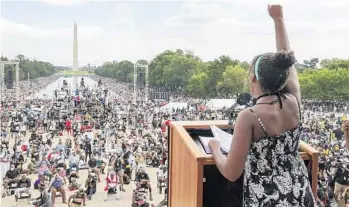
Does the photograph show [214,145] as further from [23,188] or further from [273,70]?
[23,188]

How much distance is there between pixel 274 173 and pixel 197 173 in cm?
14

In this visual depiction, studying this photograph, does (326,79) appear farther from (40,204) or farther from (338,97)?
(40,204)

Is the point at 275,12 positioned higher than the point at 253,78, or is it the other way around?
the point at 275,12

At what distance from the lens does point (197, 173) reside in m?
0.83

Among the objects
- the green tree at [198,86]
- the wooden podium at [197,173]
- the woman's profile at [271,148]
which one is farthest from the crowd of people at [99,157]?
the green tree at [198,86]

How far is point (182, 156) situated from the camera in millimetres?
970

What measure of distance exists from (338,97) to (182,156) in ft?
71.0

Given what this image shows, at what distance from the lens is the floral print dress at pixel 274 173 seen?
30.8 inches

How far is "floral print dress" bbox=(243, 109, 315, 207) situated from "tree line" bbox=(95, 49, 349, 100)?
50.3 ft

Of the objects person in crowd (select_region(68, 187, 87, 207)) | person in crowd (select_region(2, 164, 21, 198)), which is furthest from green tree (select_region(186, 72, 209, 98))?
person in crowd (select_region(68, 187, 87, 207))

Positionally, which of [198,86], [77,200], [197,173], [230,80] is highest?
[230,80]

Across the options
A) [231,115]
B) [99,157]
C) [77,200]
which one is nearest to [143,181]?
[77,200]

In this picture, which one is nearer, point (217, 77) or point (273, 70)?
point (273, 70)

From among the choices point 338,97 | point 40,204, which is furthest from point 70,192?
point 338,97
